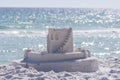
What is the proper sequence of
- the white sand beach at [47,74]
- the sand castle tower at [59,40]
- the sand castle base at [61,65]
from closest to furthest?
the white sand beach at [47,74], the sand castle base at [61,65], the sand castle tower at [59,40]

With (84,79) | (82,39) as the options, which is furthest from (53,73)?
(82,39)

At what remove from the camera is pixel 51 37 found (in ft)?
120

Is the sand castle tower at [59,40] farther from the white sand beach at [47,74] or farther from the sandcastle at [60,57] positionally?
the white sand beach at [47,74]

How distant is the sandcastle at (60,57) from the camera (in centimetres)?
3531

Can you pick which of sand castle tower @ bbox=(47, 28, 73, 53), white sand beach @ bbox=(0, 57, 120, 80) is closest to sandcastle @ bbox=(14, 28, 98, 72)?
sand castle tower @ bbox=(47, 28, 73, 53)

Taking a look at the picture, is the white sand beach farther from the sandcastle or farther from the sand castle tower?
the sand castle tower

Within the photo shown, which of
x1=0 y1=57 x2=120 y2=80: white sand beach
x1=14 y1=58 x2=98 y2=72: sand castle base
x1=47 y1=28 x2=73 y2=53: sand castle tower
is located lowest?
x1=0 y1=57 x2=120 y2=80: white sand beach

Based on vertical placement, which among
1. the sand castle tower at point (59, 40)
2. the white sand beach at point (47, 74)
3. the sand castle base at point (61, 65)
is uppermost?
the sand castle tower at point (59, 40)

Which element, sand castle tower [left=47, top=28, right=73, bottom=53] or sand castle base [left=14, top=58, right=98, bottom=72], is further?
sand castle tower [left=47, top=28, right=73, bottom=53]

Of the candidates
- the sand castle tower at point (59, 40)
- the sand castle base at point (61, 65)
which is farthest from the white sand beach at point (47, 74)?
the sand castle tower at point (59, 40)

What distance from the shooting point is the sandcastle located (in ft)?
116

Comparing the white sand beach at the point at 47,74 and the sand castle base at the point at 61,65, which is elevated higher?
the sand castle base at the point at 61,65

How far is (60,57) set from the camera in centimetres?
3588

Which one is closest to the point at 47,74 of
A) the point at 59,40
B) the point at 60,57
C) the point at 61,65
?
the point at 61,65
